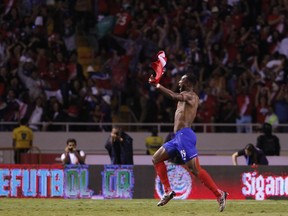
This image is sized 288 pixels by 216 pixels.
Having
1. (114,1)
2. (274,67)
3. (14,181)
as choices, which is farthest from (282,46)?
(14,181)

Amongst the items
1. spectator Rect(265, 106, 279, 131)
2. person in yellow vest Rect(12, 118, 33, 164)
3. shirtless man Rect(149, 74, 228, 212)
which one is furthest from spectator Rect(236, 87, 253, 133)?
shirtless man Rect(149, 74, 228, 212)

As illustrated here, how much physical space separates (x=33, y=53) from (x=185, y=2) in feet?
15.5

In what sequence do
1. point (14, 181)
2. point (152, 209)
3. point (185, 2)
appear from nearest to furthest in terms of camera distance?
point (152, 209) → point (14, 181) → point (185, 2)

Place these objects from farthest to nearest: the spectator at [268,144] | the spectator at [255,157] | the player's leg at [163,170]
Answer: the spectator at [268,144] < the spectator at [255,157] < the player's leg at [163,170]

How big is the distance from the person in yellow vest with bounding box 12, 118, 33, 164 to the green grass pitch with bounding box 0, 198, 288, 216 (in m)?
4.04

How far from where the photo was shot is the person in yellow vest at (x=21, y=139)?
78.3 feet

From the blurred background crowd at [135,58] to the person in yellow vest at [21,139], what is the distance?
0.75 metres

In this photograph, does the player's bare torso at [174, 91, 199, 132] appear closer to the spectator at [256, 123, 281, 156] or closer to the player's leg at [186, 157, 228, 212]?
the player's leg at [186, 157, 228, 212]

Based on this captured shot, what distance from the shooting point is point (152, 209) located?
16969 millimetres

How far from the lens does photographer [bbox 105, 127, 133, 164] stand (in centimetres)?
2180

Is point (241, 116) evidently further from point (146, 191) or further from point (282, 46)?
point (146, 191)

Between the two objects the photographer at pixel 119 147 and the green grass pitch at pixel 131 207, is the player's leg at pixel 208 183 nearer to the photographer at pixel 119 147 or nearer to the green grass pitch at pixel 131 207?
the green grass pitch at pixel 131 207

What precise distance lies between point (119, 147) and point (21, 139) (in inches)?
126

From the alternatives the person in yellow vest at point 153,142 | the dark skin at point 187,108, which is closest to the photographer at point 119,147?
the person in yellow vest at point 153,142
